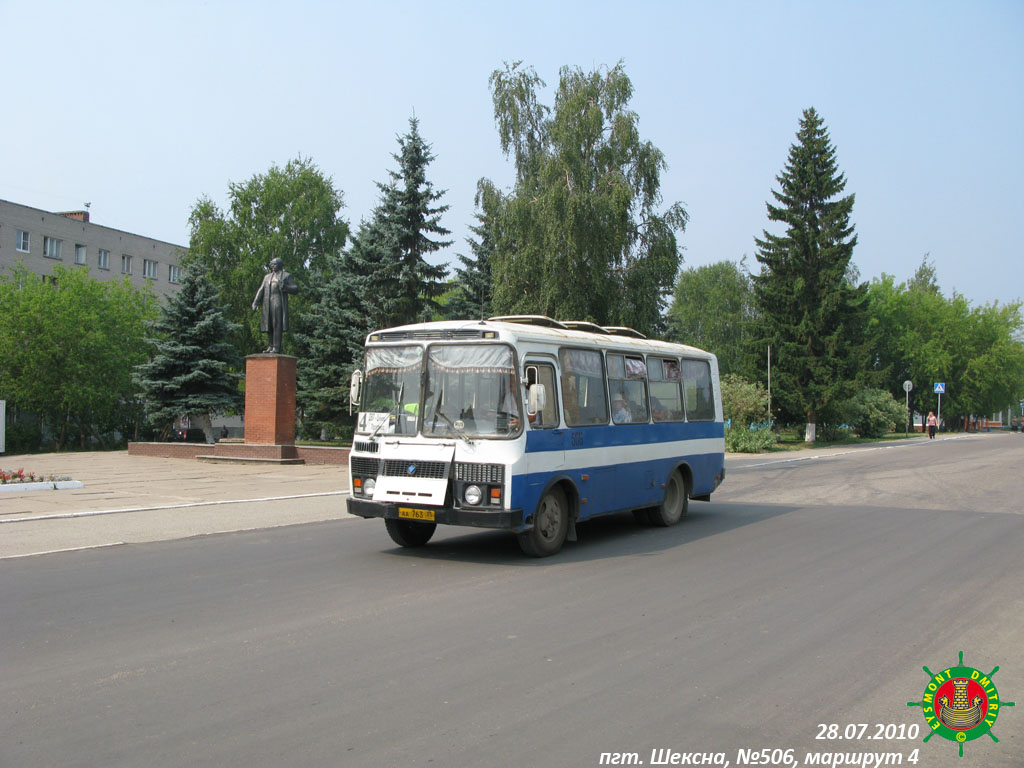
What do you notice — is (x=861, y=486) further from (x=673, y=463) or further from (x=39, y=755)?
(x=39, y=755)

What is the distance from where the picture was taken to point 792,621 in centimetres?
694

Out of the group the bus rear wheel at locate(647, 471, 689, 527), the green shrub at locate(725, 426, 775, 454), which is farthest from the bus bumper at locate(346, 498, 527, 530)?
the green shrub at locate(725, 426, 775, 454)

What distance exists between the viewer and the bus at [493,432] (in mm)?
9430

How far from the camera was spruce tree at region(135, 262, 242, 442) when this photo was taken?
35.4m

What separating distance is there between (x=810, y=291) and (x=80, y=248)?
158 feet

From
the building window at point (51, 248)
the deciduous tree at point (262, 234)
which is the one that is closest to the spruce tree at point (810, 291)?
the deciduous tree at point (262, 234)

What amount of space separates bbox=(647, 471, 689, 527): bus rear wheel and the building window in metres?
55.4

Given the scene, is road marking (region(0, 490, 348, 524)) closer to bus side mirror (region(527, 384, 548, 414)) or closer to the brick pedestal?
bus side mirror (region(527, 384, 548, 414))

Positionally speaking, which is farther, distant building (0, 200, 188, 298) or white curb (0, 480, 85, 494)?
distant building (0, 200, 188, 298)

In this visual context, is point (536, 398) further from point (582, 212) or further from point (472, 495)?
point (582, 212)

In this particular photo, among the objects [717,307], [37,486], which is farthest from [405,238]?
[717,307]

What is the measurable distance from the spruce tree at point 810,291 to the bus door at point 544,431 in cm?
3725

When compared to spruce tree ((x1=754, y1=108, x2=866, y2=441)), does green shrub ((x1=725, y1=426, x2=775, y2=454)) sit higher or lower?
lower

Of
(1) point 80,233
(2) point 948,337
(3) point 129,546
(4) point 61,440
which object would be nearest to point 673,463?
(3) point 129,546
